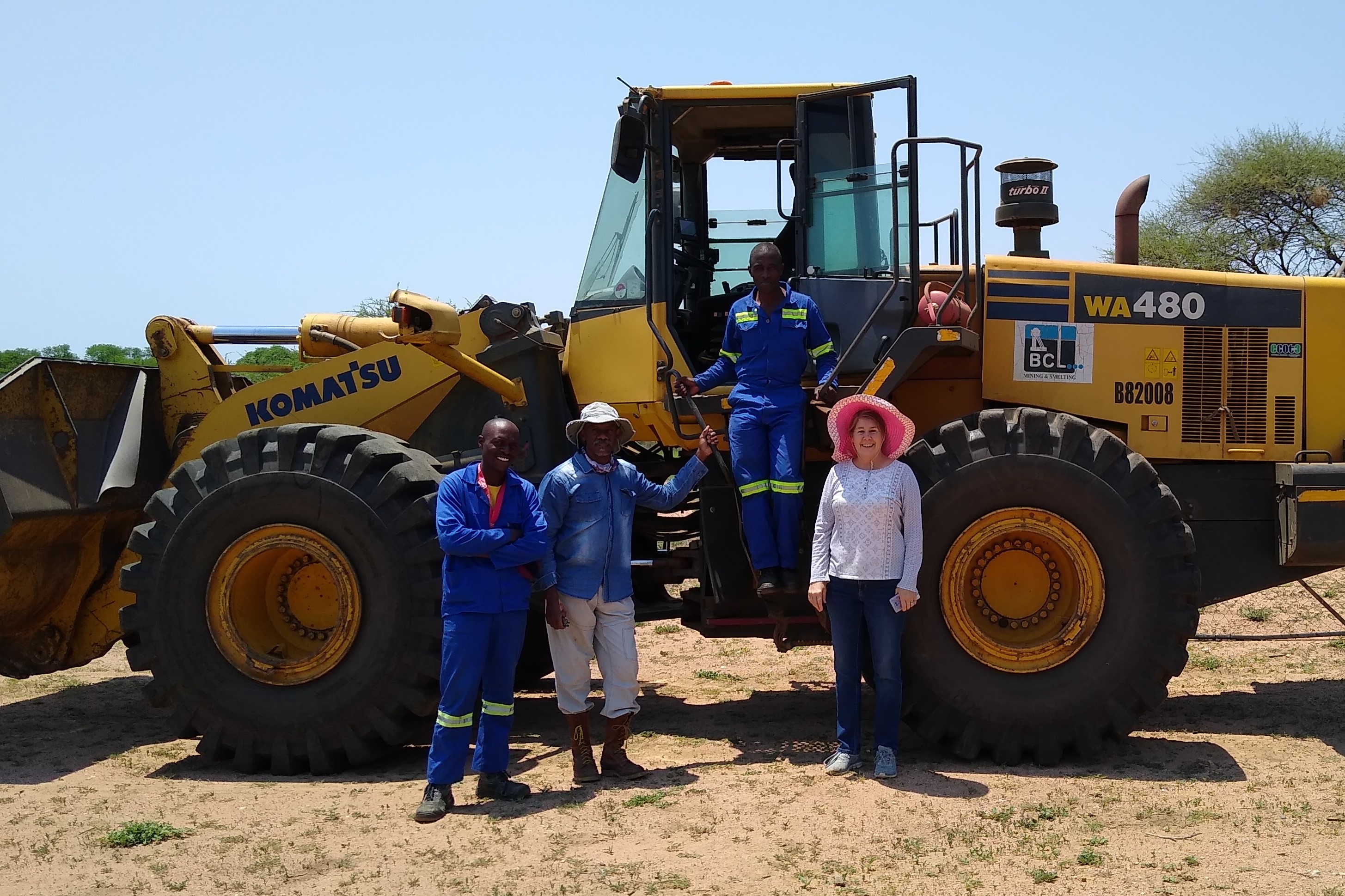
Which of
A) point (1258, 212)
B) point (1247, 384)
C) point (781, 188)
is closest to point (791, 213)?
point (781, 188)

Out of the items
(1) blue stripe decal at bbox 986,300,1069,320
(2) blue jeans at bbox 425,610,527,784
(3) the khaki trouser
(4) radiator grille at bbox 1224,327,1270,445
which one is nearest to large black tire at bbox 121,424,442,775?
(2) blue jeans at bbox 425,610,527,784

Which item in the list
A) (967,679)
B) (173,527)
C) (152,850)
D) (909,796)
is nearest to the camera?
(152,850)

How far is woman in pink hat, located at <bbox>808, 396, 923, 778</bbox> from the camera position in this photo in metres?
6.08

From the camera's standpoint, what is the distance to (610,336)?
24.0 feet

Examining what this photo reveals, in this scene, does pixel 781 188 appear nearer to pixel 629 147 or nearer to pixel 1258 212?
pixel 629 147

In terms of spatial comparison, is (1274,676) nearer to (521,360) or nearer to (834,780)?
(834,780)

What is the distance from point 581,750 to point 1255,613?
6748 mm

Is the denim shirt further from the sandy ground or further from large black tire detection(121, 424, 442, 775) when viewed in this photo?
the sandy ground

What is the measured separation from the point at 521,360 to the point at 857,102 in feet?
7.80

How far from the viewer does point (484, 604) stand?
5.82 metres

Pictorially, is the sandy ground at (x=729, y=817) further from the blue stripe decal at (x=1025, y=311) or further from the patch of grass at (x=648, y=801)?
the blue stripe decal at (x=1025, y=311)

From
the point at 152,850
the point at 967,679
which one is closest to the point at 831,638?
the point at 967,679

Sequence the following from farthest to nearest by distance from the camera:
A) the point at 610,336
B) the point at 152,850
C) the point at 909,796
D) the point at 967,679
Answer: the point at 610,336, the point at 967,679, the point at 909,796, the point at 152,850

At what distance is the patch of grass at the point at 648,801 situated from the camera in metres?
5.78
